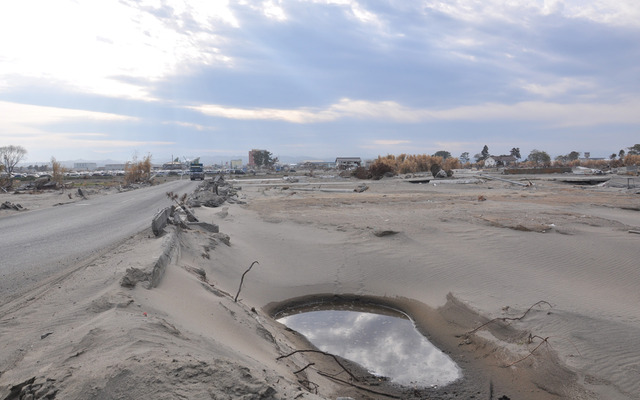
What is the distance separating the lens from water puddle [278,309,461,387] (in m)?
6.47

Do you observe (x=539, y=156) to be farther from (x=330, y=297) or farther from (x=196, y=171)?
(x=330, y=297)

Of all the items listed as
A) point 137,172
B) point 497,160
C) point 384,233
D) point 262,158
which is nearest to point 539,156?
point 497,160

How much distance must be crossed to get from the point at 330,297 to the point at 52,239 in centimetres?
901

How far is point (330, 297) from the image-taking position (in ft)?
33.1

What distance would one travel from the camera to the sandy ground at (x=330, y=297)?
3893 mm

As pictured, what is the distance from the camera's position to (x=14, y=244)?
12.2 m

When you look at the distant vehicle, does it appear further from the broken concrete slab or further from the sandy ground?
the broken concrete slab

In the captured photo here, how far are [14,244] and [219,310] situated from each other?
8877 mm

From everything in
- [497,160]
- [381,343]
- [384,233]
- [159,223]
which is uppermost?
[497,160]

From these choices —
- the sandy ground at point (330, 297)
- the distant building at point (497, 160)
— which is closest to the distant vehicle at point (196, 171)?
the sandy ground at point (330, 297)

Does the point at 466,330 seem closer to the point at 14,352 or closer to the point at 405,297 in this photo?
the point at 405,297

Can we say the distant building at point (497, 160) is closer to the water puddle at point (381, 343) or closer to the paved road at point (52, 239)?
the paved road at point (52, 239)

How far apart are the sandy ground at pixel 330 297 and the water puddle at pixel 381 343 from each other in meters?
0.28

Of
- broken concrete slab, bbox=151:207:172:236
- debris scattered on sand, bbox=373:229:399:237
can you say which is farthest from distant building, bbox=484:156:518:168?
broken concrete slab, bbox=151:207:172:236
